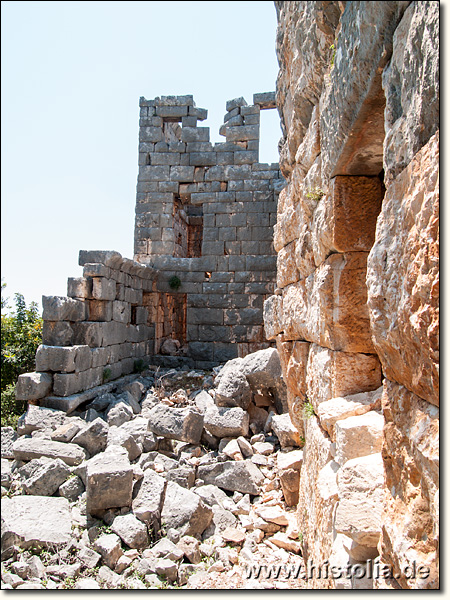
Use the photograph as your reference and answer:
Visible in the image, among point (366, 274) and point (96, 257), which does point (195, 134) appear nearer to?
point (96, 257)

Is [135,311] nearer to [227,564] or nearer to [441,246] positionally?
[227,564]

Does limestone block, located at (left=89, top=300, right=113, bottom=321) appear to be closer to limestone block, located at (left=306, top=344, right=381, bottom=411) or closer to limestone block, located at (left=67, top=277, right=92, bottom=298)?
limestone block, located at (left=67, top=277, right=92, bottom=298)

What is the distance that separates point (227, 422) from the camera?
525 cm

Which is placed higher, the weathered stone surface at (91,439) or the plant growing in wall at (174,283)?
the plant growing in wall at (174,283)

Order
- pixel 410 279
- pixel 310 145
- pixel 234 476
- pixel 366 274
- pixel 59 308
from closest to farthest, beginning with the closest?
pixel 410 279 < pixel 366 274 < pixel 310 145 < pixel 234 476 < pixel 59 308

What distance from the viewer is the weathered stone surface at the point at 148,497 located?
3.70m

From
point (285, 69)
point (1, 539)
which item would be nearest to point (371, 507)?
point (1, 539)

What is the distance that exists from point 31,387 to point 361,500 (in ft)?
18.5

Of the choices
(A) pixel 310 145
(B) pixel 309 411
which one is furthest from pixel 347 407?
(A) pixel 310 145

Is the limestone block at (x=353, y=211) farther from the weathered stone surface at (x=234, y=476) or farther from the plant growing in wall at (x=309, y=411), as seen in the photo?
the weathered stone surface at (x=234, y=476)

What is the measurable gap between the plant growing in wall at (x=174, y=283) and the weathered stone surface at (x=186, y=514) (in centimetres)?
690

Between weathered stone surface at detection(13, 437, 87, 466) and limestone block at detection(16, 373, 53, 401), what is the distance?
Answer: 1.10 metres

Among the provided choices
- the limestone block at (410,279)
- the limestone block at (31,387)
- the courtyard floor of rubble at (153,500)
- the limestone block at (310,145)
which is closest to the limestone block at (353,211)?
the limestone block at (310,145)

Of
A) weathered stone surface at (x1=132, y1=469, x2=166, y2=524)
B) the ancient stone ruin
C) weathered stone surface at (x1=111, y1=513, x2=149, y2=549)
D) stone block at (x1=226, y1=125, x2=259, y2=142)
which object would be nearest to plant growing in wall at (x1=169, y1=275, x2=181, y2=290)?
the ancient stone ruin
